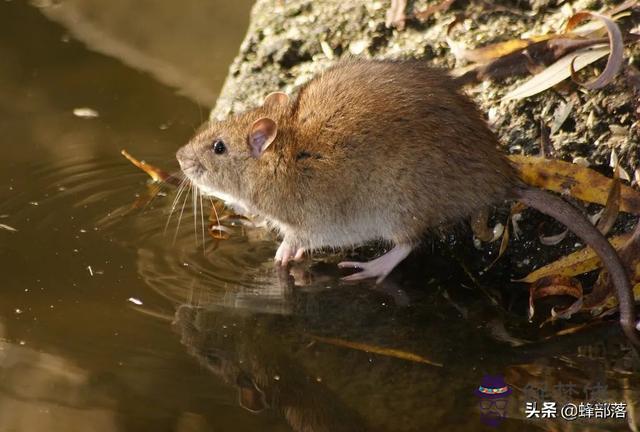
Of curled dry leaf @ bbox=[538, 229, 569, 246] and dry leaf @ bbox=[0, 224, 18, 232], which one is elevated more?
curled dry leaf @ bbox=[538, 229, 569, 246]

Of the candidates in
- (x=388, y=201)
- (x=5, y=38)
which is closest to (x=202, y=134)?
(x=388, y=201)

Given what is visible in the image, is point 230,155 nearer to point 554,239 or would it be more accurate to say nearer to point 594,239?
point 554,239

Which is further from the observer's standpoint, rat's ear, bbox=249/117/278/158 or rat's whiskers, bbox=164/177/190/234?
rat's whiskers, bbox=164/177/190/234

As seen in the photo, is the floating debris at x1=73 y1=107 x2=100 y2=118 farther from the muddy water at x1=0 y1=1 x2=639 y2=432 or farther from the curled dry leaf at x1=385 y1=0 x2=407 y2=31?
the curled dry leaf at x1=385 y1=0 x2=407 y2=31

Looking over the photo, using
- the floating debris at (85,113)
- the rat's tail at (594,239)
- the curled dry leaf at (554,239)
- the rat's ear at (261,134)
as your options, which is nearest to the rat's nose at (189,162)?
the rat's ear at (261,134)

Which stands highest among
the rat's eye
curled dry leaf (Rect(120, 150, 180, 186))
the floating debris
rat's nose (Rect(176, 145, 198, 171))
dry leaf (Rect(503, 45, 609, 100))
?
dry leaf (Rect(503, 45, 609, 100))

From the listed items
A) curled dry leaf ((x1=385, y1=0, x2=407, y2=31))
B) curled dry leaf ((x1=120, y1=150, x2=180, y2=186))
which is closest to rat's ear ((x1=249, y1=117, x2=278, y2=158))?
curled dry leaf ((x1=120, y1=150, x2=180, y2=186))

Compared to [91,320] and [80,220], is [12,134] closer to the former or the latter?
[80,220]
